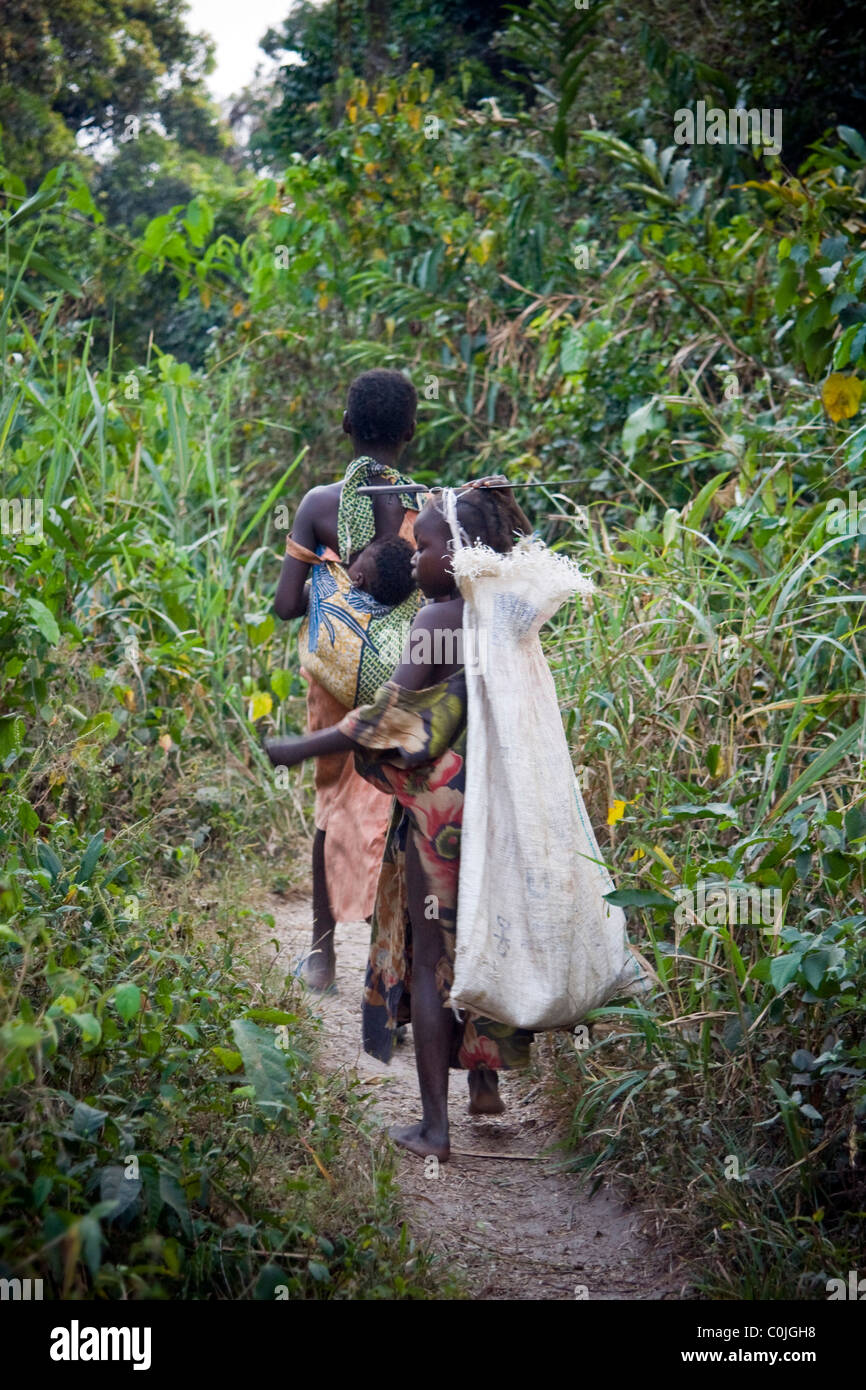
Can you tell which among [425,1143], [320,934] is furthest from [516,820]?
[320,934]

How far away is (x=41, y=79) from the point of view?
14.0 m

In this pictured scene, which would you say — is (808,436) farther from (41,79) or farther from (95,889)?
(41,79)

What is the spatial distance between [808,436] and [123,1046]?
3083mm

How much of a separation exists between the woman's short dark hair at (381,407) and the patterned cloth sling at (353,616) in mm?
81

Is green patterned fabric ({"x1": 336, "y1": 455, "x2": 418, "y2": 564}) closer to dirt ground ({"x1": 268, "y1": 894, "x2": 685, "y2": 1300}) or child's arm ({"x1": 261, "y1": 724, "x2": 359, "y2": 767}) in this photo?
child's arm ({"x1": 261, "y1": 724, "x2": 359, "y2": 767})

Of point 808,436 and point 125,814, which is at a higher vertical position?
point 808,436

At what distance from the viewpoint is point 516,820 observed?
9.18ft

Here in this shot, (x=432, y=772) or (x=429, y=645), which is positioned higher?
(x=429, y=645)

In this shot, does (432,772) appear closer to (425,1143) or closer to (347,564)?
(425,1143)

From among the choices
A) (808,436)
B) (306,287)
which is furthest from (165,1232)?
(306,287)

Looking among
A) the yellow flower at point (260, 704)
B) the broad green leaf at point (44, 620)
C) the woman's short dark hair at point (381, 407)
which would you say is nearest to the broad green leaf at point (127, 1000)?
the broad green leaf at point (44, 620)

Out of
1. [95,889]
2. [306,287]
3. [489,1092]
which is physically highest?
[306,287]

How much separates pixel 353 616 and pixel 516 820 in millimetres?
1074

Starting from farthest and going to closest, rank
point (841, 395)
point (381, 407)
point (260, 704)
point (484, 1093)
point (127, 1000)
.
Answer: point (260, 704) < point (841, 395) < point (381, 407) < point (484, 1093) < point (127, 1000)
